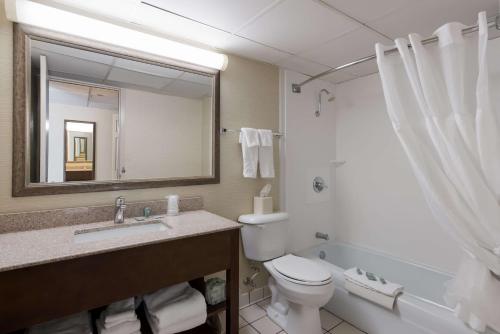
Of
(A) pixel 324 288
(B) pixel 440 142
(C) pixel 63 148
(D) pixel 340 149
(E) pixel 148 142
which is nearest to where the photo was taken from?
(B) pixel 440 142

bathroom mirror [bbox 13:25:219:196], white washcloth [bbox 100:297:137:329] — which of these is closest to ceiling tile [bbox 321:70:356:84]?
bathroom mirror [bbox 13:25:219:196]

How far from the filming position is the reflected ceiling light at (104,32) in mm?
1202

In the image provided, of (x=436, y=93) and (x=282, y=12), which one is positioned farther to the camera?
(x=282, y=12)

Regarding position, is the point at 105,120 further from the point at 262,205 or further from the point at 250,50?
the point at 262,205

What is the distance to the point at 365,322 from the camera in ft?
5.62

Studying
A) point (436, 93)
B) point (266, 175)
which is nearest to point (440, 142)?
point (436, 93)

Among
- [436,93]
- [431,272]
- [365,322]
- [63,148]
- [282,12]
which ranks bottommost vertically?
[365,322]

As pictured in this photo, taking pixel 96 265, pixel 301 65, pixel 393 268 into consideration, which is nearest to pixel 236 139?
pixel 301 65

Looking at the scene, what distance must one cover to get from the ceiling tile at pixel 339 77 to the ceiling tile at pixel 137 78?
60.3 inches

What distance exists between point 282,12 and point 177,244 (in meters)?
1.35

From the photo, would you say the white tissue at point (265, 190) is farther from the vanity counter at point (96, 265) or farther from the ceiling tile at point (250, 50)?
the ceiling tile at point (250, 50)

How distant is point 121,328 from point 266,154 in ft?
4.63

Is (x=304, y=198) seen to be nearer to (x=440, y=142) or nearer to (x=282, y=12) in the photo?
(x=440, y=142)

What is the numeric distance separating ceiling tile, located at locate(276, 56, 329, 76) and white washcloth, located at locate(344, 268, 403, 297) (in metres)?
1.68
